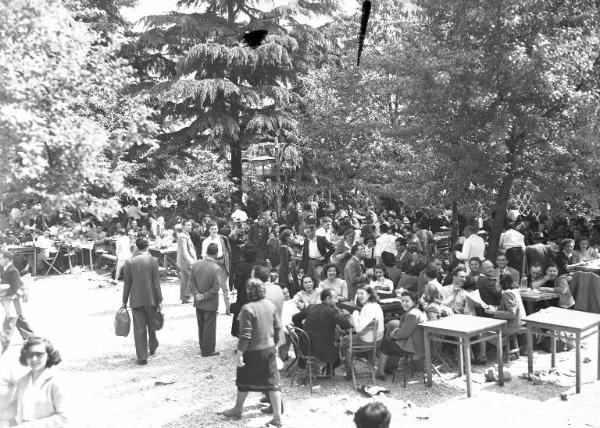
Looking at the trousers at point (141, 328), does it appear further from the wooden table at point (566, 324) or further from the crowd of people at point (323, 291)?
the wooden table at point (566, 324)

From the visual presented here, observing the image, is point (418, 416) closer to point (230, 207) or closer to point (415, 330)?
point (415, 330)

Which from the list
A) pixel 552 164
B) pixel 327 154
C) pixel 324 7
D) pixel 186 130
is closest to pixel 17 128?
pixel 552 164

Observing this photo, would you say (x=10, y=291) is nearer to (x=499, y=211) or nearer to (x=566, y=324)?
(x=566, y=324)

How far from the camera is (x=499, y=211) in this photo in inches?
542

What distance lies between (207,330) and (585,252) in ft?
25.7

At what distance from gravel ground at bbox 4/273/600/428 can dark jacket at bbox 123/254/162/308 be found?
0.98 metres

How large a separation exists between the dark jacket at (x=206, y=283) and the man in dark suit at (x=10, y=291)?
2.78 m

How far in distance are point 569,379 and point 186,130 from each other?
18824 millimetres

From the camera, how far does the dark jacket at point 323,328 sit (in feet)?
27.3

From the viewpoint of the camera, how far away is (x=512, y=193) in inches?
555

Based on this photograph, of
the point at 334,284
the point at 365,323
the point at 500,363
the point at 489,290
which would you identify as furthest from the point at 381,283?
the point at 500,363

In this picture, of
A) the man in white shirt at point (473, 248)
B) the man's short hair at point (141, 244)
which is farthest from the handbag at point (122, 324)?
the man in white shirt at point (473, 248)

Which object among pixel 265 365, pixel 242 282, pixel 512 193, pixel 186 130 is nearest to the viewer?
pixel 265 365

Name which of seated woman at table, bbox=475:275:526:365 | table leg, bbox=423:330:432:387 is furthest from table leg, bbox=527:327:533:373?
table leg, bbox=423:330:432:387
